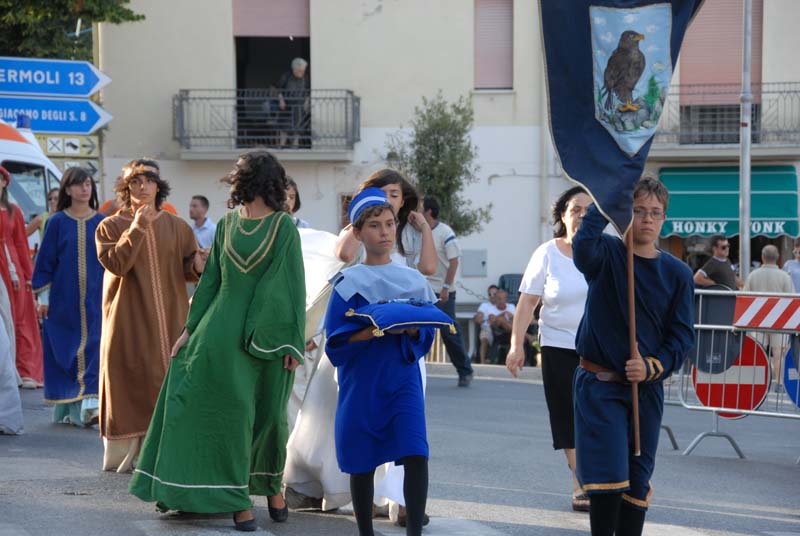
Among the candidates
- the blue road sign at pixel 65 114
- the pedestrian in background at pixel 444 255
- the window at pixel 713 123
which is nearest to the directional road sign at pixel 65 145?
the blue road sign at pixel 65 114

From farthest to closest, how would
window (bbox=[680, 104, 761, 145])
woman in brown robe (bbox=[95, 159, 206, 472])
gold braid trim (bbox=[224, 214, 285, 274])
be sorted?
window (bbox=[680, 104, 761, 145])
woman in brown robe (bbox=[95, 159, 206, 472])
gold braid trim (bbox=[224, 214, 285, 274])

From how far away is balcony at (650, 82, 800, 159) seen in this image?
2750 centimetres

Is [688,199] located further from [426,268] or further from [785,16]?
[426,268]

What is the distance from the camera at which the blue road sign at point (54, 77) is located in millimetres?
15062

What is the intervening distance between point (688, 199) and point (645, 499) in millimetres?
23000

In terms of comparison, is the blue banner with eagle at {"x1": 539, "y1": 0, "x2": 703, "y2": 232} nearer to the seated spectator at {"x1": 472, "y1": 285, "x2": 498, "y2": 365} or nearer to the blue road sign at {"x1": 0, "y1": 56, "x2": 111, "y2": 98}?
the blue road sign at {"x1": 0, "y1": 56, "x2": 111, "y2": 98}

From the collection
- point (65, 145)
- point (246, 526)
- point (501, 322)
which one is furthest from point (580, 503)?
point (65, 145)

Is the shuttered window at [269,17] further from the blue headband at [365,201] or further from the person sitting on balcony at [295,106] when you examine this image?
the blue headband at [365,201]

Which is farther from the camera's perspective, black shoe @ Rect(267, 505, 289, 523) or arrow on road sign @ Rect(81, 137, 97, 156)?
arrow on road sign @ Rect(81, 137, 97, 156)

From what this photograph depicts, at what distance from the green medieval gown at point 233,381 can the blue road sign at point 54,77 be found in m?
9.00

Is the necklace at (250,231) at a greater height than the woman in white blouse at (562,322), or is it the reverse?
the necklace at (250,231)

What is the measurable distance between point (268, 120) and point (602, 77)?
22.9m

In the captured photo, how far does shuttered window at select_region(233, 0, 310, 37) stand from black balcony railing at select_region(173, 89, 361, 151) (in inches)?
52.8

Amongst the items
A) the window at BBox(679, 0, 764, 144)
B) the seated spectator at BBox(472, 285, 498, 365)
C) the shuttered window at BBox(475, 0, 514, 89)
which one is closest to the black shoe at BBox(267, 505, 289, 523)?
the seated spectator at BBox(472, 285, 498, 365)
